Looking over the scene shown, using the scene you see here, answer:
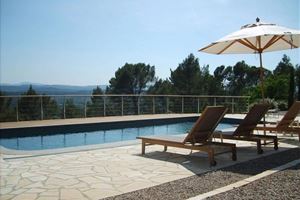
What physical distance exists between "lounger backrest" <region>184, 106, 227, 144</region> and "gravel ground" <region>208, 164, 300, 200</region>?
1.44 m

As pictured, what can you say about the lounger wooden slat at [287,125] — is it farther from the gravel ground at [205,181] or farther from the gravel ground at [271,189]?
the gravel ground at [271,189]

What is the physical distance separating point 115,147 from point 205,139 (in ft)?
6.90

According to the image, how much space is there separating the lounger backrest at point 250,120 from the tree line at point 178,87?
803cm

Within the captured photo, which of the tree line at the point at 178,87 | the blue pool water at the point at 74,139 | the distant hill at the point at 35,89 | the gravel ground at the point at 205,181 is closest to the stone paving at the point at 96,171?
the gravel ground at the point at 205,181

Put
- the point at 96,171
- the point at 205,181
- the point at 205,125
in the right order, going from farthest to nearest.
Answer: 1. the point at 205,125
2. the point at 96,171
3. the point at 205,181

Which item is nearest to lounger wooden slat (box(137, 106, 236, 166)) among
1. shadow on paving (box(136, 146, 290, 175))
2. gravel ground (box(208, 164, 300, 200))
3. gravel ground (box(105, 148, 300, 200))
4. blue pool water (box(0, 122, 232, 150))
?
shadow on paving (box(136, 146, 290, 175))

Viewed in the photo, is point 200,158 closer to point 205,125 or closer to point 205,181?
point 205,125

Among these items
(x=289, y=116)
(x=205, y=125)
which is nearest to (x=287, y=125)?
(x=289, y=116)

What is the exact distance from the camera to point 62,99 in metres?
13.4

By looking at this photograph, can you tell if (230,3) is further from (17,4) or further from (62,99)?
(62,99)

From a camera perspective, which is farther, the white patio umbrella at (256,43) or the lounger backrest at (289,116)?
the lounger backrest at (289,116)

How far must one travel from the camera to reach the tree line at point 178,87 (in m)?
13.4

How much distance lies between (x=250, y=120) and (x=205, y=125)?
4.54 ft

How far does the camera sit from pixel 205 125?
19.4 feet
